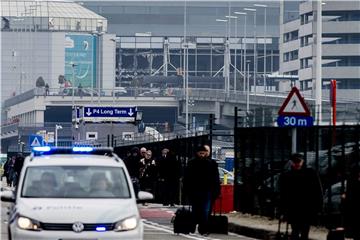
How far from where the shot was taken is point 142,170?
45.2m

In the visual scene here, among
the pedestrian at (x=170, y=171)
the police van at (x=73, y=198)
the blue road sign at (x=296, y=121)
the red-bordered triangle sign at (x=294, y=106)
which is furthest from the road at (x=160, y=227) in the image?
the police van at (x=73, y=198)

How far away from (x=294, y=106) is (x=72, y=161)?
9.08 m

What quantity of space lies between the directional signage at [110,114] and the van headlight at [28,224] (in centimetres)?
3955

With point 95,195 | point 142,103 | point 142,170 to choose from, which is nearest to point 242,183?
point 142,170

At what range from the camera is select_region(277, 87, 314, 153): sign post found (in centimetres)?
3038

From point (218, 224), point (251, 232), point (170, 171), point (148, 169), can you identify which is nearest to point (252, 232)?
point (251, 232)

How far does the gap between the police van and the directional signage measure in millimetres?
36669

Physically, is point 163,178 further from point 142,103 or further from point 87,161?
point 142,103

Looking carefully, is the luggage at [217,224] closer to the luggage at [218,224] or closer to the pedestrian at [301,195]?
the luggage at [218,224]

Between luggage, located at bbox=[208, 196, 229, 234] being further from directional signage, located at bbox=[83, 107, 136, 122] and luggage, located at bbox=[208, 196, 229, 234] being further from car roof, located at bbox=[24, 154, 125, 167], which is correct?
directional signage, located at bbox=[83, 107, 136, 122]

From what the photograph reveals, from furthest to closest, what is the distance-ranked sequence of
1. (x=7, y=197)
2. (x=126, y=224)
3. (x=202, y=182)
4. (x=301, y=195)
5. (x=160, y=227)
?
(x=160, y=227) → (x=202, y=182) → (x=301, y=195) → (x=7, y=197) → (x=126, y=224)

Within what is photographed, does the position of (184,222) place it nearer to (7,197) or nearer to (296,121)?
(296,121)

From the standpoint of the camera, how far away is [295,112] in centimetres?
3045

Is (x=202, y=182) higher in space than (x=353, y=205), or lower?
lower
